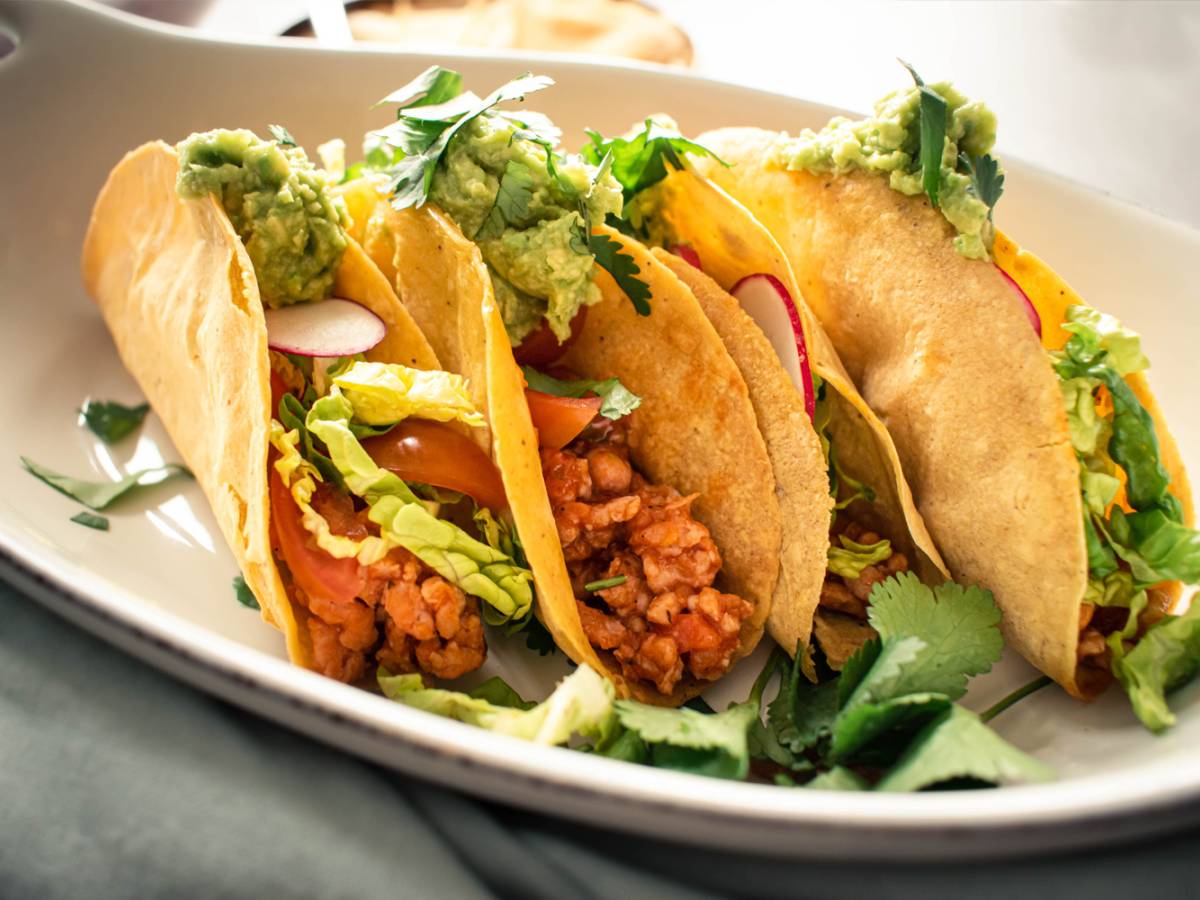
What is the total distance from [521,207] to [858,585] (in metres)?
1.16

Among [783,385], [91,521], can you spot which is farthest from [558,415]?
[91,521]

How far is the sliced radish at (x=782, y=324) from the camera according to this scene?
7.55 ft

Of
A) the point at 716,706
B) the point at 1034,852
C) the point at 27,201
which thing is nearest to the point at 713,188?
the point at 716,706

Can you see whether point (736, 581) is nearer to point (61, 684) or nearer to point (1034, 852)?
point (1034, 852)

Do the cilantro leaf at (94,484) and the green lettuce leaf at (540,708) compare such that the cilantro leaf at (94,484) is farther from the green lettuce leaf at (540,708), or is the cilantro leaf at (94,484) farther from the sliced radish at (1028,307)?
the sliced radish at (1028,307)

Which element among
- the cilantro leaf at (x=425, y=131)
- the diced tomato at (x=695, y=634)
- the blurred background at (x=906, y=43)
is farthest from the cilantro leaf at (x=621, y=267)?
the blurred background at (x=906, y=43)

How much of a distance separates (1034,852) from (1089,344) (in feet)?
3.45

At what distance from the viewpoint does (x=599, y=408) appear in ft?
7.55

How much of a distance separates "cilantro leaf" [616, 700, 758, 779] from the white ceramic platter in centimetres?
25

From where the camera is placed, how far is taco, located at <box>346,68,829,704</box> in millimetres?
2135

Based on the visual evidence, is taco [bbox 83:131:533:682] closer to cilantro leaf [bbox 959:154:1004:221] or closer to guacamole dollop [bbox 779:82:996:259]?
guacamole dollop [bbox 779:82:996:259]

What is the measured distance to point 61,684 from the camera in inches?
71.4

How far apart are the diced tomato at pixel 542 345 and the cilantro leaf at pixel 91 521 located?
115 cm

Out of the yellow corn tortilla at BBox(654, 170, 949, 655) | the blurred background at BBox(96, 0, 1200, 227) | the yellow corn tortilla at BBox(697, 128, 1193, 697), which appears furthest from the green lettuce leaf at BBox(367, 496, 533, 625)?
the blurred background at BBox(96, 0, 1200, 227)
